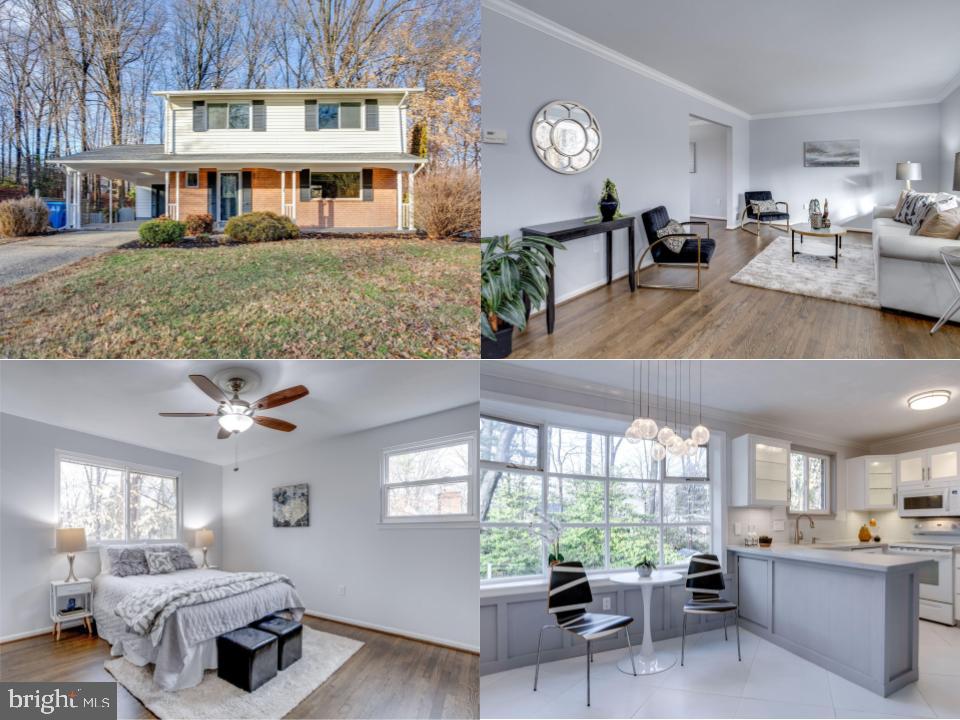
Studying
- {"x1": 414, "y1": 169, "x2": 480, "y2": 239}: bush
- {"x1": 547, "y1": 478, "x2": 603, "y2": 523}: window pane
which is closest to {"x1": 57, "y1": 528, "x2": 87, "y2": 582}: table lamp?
{"x1": 414, "y1": 169, "x2": 480, "y2": 239}: bush

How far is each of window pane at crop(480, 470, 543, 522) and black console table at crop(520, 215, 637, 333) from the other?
3.64ft

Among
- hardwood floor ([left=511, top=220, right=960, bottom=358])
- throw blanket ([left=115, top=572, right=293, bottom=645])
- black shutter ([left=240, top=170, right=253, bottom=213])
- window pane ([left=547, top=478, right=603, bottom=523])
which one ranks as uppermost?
black shutter ([left=240, top=170, right=253, bottom=213])

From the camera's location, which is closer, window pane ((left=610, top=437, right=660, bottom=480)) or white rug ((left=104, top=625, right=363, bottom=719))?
white rug ((left=104, top=625, right=363, bottom=719))

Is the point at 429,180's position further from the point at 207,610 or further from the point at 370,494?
the point at 207,610

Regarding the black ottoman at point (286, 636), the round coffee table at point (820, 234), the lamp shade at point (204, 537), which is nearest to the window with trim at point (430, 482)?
the black ottoman at point (286, 636)

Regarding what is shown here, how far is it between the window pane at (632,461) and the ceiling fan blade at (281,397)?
2.64m

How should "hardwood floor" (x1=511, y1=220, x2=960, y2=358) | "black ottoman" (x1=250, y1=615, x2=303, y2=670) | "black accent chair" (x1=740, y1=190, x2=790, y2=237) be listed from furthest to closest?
"black accent chair" (x1=740, y1=190, x2=790, y2=237) → "hardwood floor" (x1=511, y1=220, x2=960, y2=358) → "black ottoman" (x1=250, y1=615, x2=303, y2=670)

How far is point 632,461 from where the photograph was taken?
4.82 metres

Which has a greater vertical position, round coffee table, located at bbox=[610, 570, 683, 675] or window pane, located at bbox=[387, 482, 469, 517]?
window pane, located at bbox=[387, 482, 469, 517]

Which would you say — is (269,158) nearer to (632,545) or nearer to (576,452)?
(576,452)

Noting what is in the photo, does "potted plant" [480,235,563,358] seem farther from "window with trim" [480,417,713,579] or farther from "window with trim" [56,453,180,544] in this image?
"window with trim" [56,453,180,544]

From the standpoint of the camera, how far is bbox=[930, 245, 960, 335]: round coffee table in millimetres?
3824

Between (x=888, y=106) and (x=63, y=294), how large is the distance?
7.22m

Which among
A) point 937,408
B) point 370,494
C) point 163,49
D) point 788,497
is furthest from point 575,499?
point 163,49
